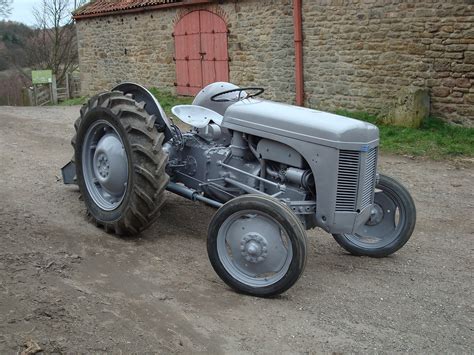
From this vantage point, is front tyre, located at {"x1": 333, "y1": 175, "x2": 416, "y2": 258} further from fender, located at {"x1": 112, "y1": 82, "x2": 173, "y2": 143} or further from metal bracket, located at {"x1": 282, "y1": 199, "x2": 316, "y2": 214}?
fender, located at {"x1": 112, "y1": 82, "x2": 173, "y2": 143}

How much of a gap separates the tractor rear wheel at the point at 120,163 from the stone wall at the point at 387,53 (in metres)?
7.31

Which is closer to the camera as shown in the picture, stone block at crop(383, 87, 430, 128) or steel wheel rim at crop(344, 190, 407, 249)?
steel wheel rim at crop(344, 190, 407, 249)

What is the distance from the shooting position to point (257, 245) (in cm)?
400

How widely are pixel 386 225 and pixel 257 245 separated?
57.6 inches

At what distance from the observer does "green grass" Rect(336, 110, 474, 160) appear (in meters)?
9.33

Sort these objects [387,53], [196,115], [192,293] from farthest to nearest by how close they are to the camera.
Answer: [387,53]
[196,115]
[192,293]

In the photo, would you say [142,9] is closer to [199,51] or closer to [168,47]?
[168,47]

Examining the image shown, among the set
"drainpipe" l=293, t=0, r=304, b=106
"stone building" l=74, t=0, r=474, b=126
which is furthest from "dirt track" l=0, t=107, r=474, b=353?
"drainpipe" l=293, t=0, r=304, b=106

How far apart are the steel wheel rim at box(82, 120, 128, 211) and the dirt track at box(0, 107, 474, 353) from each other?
12.1 inches

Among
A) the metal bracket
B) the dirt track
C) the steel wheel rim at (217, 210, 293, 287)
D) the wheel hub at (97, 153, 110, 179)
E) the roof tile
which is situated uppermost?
the roof tile

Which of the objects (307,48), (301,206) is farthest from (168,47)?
(301,206)

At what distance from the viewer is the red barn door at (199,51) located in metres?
14.9

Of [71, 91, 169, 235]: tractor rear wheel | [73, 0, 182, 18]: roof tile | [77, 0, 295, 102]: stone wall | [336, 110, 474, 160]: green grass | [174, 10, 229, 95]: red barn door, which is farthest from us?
[73, 0, 182, 18]: roof tile

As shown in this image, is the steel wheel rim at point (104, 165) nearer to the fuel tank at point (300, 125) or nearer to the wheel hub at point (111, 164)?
the wheel hub at point (111, 164)
